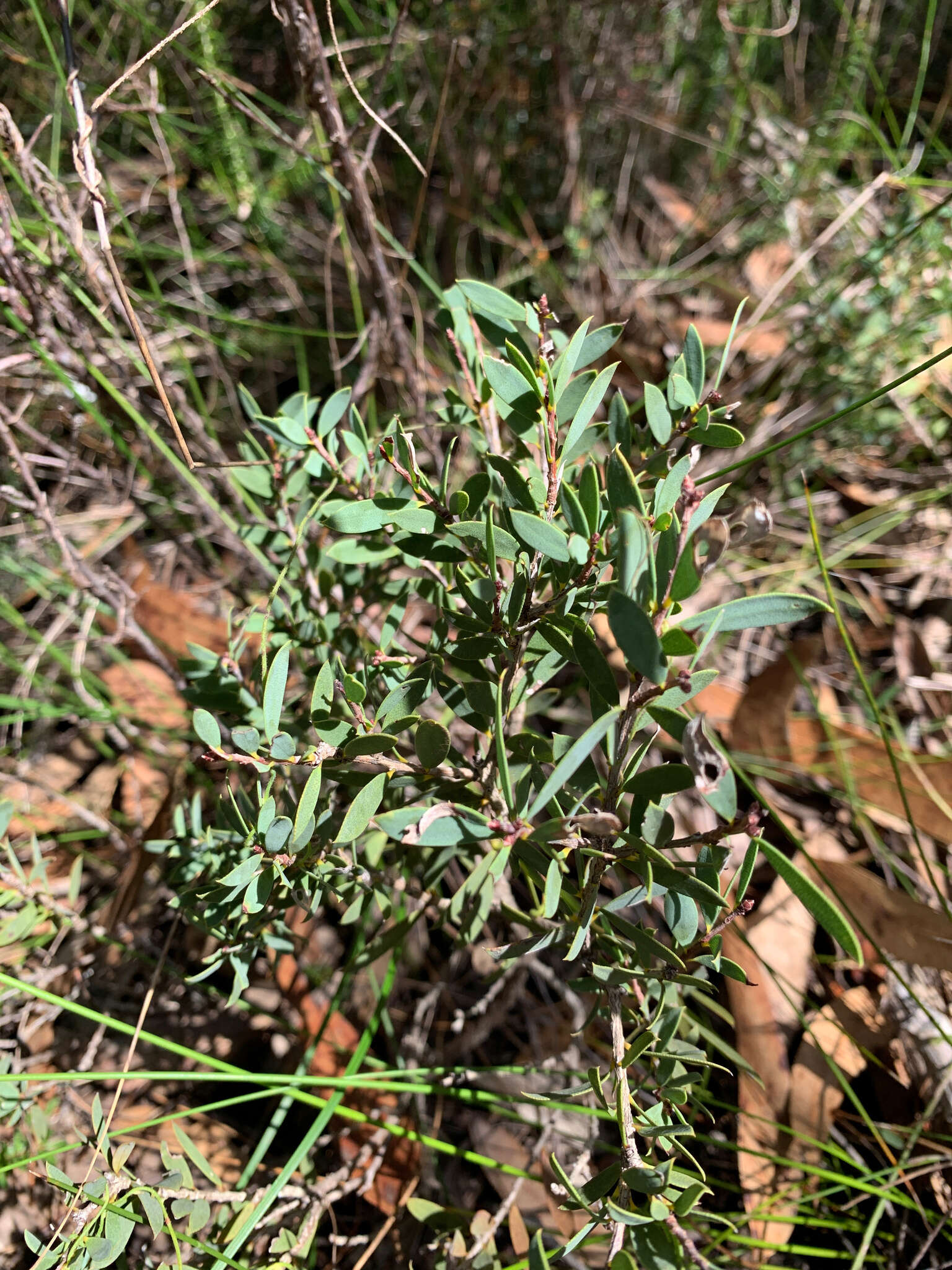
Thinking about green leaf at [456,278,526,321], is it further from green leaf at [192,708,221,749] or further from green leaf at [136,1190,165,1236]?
green leaf at [136,1190,165,1236]

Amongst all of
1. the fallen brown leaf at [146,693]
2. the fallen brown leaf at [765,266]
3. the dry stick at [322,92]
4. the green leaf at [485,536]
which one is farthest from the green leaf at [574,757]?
the fallen brown leaf at [765,266]

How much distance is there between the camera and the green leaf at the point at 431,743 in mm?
688

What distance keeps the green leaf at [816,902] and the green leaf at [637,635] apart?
0.42 feet

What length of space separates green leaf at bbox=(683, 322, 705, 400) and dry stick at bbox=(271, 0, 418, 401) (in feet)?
1.74

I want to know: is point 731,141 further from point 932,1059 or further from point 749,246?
point 932,1059

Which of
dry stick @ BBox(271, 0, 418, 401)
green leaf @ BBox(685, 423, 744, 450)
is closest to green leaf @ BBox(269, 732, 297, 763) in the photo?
green leaf @ BBox(685, 423, 744, 450)

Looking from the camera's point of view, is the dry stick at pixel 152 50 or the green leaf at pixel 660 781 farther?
the dry stick at pixel 152 50

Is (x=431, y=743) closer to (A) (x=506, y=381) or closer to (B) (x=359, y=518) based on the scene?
(B) (x=359, y=518)

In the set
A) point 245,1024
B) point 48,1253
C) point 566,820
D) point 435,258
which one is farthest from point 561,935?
point 435,258

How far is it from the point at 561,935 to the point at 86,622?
101 centimetres

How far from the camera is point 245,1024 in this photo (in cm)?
124

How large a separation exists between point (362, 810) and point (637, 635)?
282 millimetres

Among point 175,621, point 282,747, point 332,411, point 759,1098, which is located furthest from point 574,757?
point 175,621

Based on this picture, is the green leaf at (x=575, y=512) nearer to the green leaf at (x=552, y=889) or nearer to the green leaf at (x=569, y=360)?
the green leaf at (x=569, y=360)
